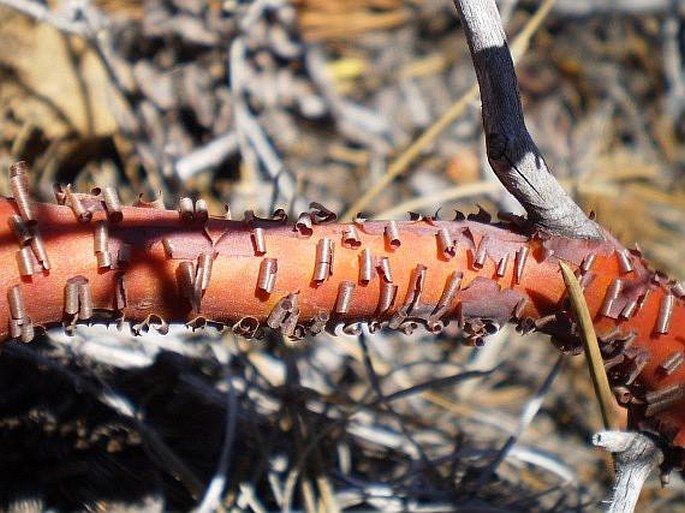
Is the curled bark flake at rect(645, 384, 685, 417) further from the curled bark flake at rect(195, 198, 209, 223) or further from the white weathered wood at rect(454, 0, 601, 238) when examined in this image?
the curled bark flake at rect(195, 198, 209, 223)

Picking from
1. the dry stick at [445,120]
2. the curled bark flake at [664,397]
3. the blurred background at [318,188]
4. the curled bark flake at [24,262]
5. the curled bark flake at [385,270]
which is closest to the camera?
the curled bark flake at [24,262]

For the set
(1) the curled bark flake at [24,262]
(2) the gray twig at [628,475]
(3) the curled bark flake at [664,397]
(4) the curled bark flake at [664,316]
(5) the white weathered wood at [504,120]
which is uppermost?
(5) the white weathered wood at [504,120]

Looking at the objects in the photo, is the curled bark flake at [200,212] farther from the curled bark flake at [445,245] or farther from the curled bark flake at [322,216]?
the curled bark flake at [445,245]

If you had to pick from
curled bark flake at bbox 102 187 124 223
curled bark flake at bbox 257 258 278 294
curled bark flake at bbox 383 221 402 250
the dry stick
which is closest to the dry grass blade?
curled bark flake at bbox 383 221 402 250

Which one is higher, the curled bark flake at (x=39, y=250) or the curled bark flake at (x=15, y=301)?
the curled bark flake at (x=39, y=250)

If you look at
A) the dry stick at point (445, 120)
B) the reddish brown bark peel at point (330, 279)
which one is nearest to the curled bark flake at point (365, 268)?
the reddish brown bark peel at point (330, 279)

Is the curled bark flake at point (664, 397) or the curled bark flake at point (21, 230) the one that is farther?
the curled bark flake at point (664, 397)

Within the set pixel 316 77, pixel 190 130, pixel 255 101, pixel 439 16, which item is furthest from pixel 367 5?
pixel 190 130
